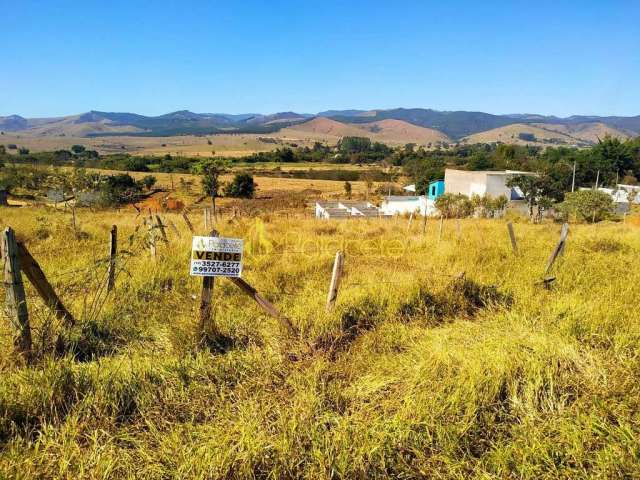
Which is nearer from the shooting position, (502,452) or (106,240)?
(502,452)

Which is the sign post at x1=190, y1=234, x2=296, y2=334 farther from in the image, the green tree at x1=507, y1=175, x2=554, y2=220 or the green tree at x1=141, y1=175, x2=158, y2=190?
the green tree at x1=141, y1=175, x2=158, y2=190

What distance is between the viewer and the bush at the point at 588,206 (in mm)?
30828

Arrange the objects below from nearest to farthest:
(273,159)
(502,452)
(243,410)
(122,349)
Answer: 1. (502,452)
2. (243,410)
3. (122,349)
4. (273,159)

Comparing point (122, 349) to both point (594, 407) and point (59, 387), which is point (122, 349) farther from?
point (594, 407)

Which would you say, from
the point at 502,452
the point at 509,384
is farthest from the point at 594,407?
the point at 502,452

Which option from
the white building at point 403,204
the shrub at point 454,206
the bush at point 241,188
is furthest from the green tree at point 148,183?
the shrub at point 454,206

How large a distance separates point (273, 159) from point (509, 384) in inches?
4987

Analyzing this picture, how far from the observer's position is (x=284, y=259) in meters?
8.23

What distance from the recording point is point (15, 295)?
405cm

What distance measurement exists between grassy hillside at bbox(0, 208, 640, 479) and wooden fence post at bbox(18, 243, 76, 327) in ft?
0.36

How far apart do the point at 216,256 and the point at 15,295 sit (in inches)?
74.6

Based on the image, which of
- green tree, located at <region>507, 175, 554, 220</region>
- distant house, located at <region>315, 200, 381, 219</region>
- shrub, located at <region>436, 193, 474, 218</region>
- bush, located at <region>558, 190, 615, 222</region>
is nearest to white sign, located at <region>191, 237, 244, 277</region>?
distant house, located at <region>315, 200, 381, 219</region>

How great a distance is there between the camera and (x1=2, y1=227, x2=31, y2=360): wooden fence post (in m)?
4.00

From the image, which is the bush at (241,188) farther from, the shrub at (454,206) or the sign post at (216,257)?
the sign post at (216,257)
